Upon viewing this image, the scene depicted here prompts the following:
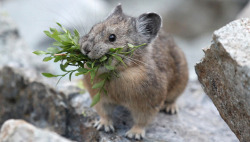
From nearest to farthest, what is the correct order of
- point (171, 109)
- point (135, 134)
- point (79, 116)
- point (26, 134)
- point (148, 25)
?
point (26, 134), point (148, 25), point (135, 134), point (79, 116), point (171, 109)

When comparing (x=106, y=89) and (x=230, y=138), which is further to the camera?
(x=230, y=138)

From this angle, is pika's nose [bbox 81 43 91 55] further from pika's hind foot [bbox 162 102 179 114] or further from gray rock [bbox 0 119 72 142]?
pika's hind foot [bbox 162 102 179 114]

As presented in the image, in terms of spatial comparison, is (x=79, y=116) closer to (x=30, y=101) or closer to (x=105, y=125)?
(x=105, y=125)

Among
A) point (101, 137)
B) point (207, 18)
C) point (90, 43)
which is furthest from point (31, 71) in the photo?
point (207, 18)

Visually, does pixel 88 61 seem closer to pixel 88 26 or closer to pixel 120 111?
pixel 88 26

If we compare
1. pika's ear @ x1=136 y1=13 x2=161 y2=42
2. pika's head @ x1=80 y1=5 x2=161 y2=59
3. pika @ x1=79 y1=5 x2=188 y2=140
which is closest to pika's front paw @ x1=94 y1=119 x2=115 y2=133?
pika @ x1=79 y1=5 x2=188 y2=140

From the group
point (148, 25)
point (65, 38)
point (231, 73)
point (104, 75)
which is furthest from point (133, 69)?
point (231, 73)

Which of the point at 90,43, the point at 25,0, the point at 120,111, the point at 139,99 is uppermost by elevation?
the point at 25,0
